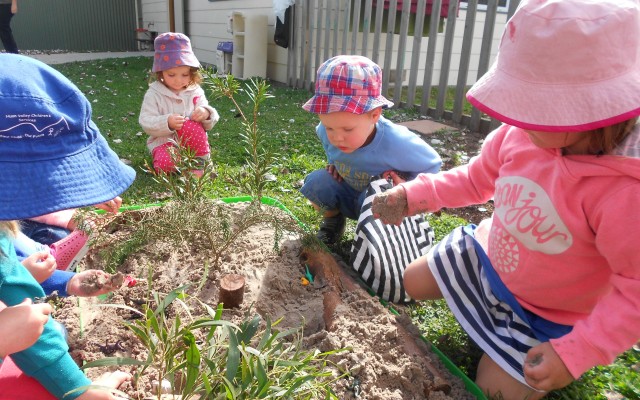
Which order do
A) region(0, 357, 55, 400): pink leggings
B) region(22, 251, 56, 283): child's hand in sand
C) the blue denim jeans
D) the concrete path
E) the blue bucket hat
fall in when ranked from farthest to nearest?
the concrete path, the blue denim jeans, region(22, 251, 56, 283): child's hand in sand, region(0, 357, 55, 400): pink leggings, the blue bucket hat

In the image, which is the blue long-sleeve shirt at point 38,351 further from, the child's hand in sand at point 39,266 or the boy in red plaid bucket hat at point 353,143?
the boy in red plaid bucket hat at point 353,143

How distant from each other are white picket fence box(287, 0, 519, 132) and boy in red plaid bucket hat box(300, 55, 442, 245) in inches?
114

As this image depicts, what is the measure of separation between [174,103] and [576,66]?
3277 mm

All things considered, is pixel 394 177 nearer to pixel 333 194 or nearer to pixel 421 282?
pixel 333 194

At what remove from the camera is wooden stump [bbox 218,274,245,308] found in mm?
1867

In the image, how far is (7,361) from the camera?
5.10ft

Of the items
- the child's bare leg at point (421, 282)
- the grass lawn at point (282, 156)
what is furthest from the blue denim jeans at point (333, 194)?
the child's bare leg at point (421, 282)

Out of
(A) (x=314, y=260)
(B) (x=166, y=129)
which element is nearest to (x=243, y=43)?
(B) (x=166, y=129)

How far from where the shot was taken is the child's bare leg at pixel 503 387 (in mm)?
1671

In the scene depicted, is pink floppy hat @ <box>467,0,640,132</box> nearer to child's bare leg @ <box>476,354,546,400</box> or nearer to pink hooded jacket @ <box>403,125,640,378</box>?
pink hooded jacket @ <box>403,125,640,378</box>

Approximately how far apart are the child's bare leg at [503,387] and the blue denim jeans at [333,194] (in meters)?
1.33

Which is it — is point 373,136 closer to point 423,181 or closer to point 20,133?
point 423,181

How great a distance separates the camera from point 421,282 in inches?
84.7

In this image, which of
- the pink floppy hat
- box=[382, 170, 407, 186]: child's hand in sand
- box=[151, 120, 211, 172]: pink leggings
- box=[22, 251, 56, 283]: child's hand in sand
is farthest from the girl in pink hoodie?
box=[151, 120, 211, 172]: pink leggings
